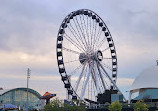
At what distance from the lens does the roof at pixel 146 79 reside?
295 feet

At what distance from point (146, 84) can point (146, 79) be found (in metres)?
2.15

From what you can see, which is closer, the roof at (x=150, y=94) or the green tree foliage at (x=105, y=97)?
Answer: the roof at (x=150, y=94)

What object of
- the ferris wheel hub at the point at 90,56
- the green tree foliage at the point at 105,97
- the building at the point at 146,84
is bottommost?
the green tree foliage at the point at 105,97

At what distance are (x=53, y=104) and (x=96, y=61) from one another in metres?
16.6

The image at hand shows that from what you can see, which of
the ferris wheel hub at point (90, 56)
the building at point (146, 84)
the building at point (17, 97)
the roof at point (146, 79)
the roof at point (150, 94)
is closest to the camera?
the ferris wheel hub at point (90, 56)

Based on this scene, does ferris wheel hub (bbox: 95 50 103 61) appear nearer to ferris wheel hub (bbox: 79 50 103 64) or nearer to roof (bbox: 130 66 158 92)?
ferris wheel hub (bbox: 79 50 103 64)

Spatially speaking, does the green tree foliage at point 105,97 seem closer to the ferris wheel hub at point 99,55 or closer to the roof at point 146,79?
the ferris wheel hub at point 99,55

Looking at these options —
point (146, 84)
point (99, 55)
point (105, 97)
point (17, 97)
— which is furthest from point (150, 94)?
point (17, 97)

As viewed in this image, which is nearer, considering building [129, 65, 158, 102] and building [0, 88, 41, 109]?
building [129, 65, 158, 102]

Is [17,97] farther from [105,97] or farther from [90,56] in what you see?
[90,56]

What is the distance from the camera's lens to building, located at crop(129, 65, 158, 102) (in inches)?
3356

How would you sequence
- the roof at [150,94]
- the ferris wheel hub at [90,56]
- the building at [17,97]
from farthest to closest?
the building at [17,97] < the roof at [150,94] < the ferris wheel hub at [90,56]

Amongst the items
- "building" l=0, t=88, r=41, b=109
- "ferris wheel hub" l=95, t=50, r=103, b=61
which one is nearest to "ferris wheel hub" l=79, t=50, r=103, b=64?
"ferris wheel hub" l=95, t=50, r=103, b=61

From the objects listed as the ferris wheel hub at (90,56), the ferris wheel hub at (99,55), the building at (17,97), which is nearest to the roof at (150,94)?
the ferris wheel hub at (99,55)
